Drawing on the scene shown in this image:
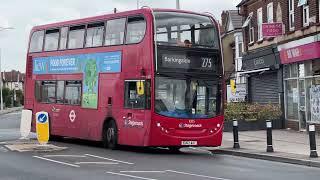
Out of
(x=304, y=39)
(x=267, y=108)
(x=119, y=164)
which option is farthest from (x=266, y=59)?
(x=119, y=164)

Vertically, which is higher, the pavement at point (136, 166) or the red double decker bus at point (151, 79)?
the red double decker bus at point (151, 79)

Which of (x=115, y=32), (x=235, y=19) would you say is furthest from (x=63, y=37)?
(x=235, y=19)

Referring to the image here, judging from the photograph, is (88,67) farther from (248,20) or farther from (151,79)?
(248,20)

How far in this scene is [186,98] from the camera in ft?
57.9

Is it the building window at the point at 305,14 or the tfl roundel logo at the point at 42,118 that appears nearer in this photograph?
the tfl roundel logo at the point at 42,118

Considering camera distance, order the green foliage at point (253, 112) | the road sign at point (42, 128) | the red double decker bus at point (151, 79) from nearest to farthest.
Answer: the red double decker bus at point (151, 79) → the road sign at point (42, 128) → the green foliage at point (253, 112)

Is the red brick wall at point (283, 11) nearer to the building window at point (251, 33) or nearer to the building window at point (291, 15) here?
the building window at point (291, 15)

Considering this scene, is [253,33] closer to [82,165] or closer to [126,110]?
[126,110]

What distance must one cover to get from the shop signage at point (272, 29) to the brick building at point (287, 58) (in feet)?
0.67

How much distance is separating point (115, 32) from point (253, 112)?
1117cm

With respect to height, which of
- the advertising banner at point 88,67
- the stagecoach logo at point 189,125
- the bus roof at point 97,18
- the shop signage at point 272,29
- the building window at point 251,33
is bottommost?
the stagecoach logo at point 189,125

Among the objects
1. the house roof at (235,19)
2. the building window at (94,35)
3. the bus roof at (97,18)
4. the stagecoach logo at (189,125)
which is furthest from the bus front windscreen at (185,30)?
the house roof at (235,19)

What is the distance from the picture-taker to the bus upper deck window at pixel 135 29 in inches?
696

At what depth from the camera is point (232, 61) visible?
4972cm
